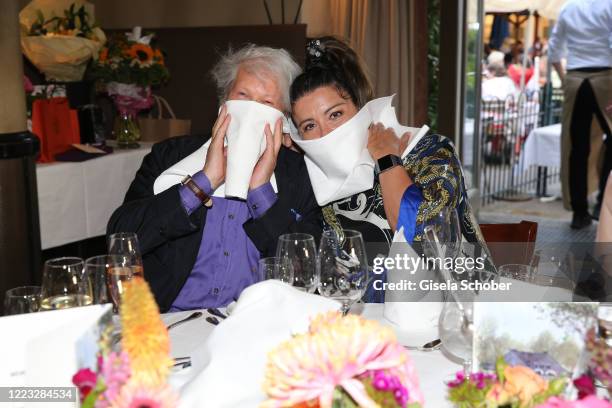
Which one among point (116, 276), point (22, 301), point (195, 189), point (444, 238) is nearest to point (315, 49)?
point (195, 189)

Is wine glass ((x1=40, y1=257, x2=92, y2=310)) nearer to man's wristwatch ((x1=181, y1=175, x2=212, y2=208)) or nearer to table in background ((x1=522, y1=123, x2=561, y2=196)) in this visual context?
man's wristwatch ((x1=181, y1=175, x2=212, y2=208))

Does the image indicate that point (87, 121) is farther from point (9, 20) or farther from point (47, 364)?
point (47, 364)

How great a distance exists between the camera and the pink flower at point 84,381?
0.80 meters

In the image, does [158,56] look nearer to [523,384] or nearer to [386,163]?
[386,163]

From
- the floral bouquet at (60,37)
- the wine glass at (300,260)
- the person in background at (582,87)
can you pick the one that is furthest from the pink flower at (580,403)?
the person in background at (582,87)

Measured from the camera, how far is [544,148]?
664cm

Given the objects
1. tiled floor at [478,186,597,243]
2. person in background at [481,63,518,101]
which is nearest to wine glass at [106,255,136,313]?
tiled floor at [478,186,597,243]

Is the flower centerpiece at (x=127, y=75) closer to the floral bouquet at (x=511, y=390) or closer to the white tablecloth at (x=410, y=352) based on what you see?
the white tablecloth at (x=410, y=352)

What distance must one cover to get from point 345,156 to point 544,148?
4.97m

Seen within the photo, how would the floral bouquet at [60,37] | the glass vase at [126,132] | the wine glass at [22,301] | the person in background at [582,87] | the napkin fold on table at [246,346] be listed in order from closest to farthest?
the napkin fold on table at [246,346] < the wine glass at [22,301] < the floral bouquet at [60,37] < the glass vase at [126,132] < the person in background at [582,87]

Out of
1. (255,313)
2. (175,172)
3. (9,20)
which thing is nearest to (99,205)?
(9,20)

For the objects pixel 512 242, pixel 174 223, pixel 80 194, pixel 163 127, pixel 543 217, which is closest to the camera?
pixel 174 223

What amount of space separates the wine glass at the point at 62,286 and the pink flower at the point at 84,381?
0.58m

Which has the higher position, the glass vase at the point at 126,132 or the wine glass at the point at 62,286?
the glass vase at the point at 126,132
